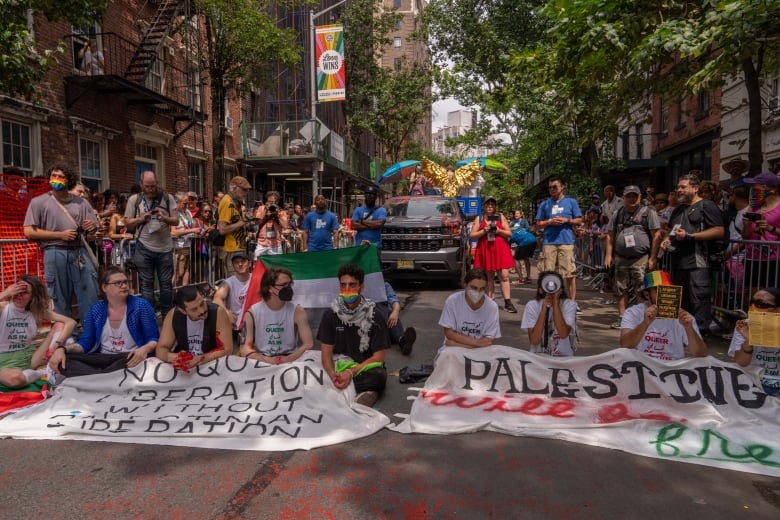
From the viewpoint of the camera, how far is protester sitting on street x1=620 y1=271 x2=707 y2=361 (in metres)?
4.71

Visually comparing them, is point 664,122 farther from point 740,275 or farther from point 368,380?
point 368,380

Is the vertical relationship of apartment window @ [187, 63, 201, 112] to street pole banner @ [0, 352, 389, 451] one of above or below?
above

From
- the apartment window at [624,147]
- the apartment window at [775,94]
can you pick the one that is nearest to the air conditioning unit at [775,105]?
the apartment window at [775,94]

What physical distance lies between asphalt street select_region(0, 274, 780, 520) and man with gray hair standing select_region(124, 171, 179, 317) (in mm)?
3643

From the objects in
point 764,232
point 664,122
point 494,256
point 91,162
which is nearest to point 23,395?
point 494,256

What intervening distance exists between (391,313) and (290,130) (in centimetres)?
1694

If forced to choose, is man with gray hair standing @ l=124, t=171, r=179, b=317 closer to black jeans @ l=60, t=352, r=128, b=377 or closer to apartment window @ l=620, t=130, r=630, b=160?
black jeans @ l=60, t=352, r=128, b=377

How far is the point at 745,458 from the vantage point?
372 cm

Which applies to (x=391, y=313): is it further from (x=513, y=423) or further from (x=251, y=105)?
(x=251, y=105)

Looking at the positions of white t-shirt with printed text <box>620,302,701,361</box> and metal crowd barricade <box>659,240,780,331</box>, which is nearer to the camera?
white t-shirt with printed text <box>620,302,701,361</box>

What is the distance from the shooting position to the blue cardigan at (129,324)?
5227 mm

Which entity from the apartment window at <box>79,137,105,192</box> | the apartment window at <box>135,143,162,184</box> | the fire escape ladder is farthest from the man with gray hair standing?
the apartment window at <box>135,143,162,184</box>

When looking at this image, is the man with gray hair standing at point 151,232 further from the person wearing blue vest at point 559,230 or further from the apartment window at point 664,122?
the apartment window at point 664,122

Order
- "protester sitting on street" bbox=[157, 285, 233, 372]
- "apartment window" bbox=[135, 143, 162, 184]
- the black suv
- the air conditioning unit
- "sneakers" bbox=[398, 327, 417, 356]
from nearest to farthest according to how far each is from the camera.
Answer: "protester sitting on street" bbox=[157, 285, 233, 372] → "sneakers" bbox=[398, 327, 417, 356] → the black suv → the air conditioning unit → "apartment window" bbox=[135, 143, 162, 184]
